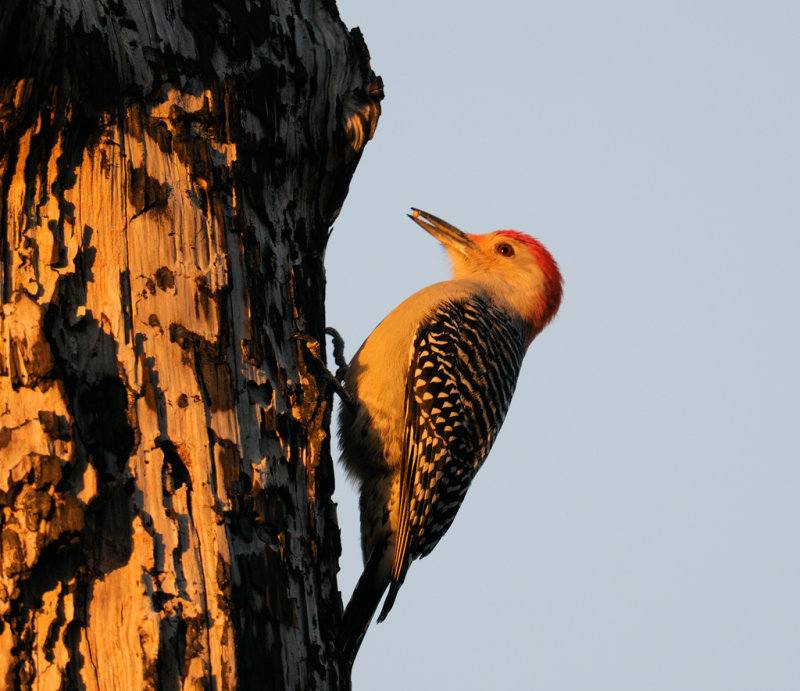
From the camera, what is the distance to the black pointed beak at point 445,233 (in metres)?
6.77

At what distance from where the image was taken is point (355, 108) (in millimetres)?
3725

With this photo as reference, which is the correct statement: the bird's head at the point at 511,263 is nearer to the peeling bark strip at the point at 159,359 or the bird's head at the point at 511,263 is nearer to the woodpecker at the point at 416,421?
the woodpecker at the point at 416,421

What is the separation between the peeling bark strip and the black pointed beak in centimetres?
332

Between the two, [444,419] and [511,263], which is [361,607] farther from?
[511,263]

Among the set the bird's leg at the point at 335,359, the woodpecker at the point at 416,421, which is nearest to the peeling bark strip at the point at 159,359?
the bird's leg at the point at 335,359

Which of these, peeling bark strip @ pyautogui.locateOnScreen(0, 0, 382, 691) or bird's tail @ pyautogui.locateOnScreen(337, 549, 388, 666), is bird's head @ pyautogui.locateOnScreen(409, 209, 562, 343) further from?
peeling bark strip @ pyautogui.locateOnScreen(0, 0, 382, 691)

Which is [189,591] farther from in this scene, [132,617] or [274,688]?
[274,688]

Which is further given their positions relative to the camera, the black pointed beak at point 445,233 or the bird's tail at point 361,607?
the black pointed beak at point 445,233

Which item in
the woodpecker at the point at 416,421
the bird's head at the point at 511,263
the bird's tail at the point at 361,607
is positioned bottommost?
the bird's tail at the point at 361,607

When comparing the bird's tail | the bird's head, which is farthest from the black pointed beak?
the bird's tail

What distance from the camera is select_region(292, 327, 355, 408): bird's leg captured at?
3.44m

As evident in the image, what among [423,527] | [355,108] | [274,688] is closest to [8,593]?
[274,688]

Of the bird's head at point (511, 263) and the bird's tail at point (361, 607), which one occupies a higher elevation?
the bird's head at point (511, 263)

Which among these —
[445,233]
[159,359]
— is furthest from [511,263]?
[159,359]
